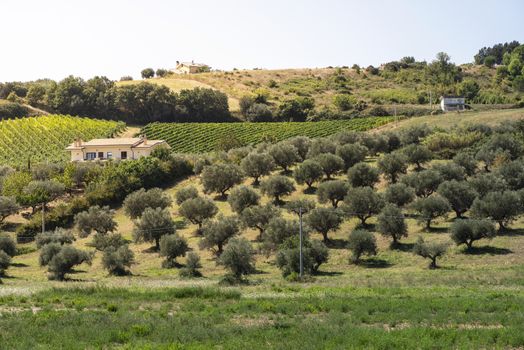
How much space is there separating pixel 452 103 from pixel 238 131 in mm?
44617

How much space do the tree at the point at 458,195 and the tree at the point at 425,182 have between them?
4.46m

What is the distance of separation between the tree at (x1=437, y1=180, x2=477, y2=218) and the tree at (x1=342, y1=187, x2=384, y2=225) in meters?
5.49

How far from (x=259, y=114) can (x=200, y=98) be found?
41.4ft

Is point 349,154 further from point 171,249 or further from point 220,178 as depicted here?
point 171,249

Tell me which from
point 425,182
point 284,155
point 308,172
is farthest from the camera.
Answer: point 284,155

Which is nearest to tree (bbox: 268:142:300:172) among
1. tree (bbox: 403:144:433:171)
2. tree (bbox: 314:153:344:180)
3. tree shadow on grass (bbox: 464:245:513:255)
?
A: tree (bbox: 314:153:344:180)

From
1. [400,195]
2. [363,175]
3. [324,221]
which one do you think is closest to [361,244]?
[324,221]

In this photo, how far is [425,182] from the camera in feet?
202

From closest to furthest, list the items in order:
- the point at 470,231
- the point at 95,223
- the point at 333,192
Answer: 1. the point at 470,231
2. the point at 333,192
3. the point at 95,223

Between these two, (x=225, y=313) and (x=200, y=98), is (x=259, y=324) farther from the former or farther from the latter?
(x=200, y=98)

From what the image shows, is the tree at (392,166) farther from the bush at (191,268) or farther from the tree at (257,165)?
the bush at (191,268)

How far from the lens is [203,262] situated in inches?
2037

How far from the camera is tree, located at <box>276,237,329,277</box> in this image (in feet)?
142

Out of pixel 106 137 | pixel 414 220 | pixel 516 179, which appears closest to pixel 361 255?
pixel 414 220
